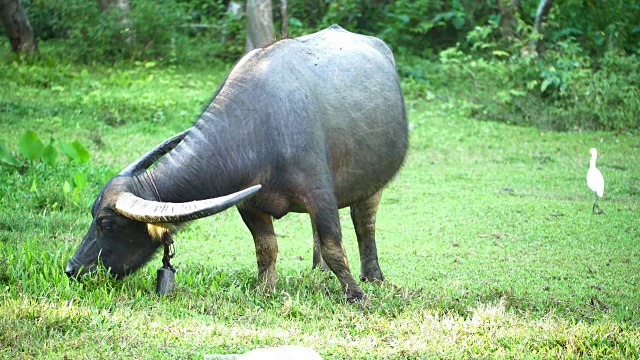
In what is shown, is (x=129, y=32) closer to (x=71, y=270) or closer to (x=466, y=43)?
(x=466, y=43)

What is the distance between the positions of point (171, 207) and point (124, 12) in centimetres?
1014

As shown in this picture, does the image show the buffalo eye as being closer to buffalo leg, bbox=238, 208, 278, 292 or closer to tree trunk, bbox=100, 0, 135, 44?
buffalo leg, bbox=238, 208, 278, 292

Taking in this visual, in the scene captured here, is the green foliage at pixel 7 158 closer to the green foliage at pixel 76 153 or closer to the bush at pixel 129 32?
the green foliage at pixel 76 153

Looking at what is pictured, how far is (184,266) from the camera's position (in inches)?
226

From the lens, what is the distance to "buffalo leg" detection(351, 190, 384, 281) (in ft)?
19.4

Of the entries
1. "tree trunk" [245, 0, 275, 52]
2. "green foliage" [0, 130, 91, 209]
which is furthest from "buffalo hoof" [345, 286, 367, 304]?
"tree trunk" [245, 0, 275, 52]

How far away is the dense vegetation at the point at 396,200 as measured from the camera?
4.26 meters

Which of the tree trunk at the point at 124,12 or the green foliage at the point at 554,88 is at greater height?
the tree trunk at the point at 124,12

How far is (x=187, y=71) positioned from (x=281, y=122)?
956 centimetres

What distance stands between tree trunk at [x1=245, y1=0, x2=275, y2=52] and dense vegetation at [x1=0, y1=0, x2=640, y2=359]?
100cm

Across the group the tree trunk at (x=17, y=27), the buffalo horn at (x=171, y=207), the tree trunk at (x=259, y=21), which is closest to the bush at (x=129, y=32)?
the tree trunk at (x=17, y=27)

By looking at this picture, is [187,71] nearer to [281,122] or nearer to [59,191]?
[59,191]

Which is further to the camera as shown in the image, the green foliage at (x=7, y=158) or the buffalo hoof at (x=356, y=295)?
the green foliage at (x=7, y=158)

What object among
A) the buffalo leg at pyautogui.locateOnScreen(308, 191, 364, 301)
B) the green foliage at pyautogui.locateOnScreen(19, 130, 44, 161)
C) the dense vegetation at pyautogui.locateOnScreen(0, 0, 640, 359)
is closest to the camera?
the dense vegetation at pyautogui.locateOnScreen(0, 0, 640, 359)
